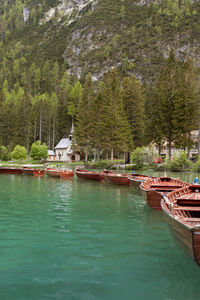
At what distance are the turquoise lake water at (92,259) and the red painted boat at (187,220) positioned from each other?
2.56 ft

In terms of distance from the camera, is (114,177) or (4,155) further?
(4,155)

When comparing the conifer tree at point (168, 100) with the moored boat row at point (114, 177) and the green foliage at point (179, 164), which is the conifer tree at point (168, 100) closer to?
the green foliage at point (179, 164)

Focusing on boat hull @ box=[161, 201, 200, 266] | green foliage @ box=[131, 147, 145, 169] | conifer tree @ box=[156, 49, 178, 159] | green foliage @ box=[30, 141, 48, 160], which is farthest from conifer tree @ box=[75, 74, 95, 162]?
boat hull @ box=[161, 201, 200, 266]

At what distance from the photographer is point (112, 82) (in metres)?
57.0

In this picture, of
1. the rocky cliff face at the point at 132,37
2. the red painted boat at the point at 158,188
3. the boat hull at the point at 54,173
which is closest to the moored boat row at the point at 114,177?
the boat hull at the point at 54,173

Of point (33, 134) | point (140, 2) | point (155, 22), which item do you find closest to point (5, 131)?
point (33, 134)

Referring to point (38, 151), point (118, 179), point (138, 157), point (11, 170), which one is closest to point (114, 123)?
point (138, 157)

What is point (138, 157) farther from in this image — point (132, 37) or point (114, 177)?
point (132, 37)

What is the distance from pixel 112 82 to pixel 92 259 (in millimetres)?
52166

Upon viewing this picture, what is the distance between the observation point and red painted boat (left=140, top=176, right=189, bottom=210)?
14.1 m

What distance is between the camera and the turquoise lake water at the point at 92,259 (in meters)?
6.04

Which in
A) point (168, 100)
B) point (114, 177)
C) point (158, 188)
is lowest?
point (114, 177)

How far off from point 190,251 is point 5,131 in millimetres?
87259

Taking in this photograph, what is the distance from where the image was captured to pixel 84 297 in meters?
5.77
